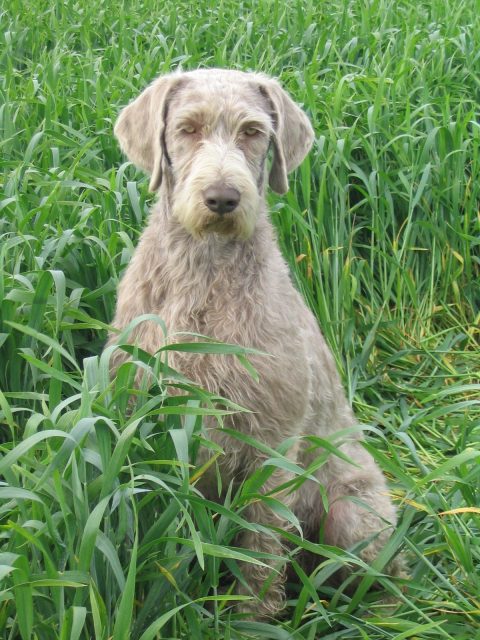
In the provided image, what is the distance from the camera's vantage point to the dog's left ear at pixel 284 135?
3330 mm

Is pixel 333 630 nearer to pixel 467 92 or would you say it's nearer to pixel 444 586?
pixel 444 586

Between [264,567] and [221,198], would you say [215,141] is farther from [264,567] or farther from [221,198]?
[264,567]

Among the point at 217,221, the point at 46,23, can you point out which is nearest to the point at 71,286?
the point at 217,221

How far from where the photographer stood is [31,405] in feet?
10.2

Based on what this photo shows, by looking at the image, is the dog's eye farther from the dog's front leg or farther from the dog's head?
the dog's front leg

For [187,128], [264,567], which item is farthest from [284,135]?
[264,567]

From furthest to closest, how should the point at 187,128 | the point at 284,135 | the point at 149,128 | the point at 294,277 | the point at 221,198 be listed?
1. the point at 294,277
2. the point at 284,135
3. the point at 149,128
4. the point at 187,128
5. the point at 221,198

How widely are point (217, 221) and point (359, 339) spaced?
1.77 meters

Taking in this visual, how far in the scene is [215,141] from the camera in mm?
3037

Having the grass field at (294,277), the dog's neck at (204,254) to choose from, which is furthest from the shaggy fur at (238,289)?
the grass field at (294,277)

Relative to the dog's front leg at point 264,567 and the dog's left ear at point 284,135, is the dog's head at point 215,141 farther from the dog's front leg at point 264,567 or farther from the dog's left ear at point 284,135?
the dog's front leg at point 264,567

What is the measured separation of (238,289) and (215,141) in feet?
1.48

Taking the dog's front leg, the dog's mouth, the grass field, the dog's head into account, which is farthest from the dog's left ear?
the dog's front leg

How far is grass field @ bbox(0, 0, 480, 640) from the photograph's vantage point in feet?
7.69
